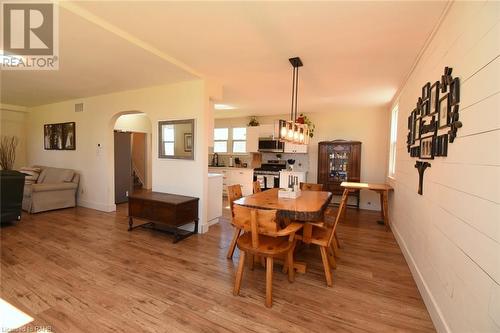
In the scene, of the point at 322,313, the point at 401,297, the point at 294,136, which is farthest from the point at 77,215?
the point at 401,297

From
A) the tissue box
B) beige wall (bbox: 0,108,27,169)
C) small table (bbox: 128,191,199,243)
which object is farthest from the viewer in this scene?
beige wall (bbox: 0,108,27,169)

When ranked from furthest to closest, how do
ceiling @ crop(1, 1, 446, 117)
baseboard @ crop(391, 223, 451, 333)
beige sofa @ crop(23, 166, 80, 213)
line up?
beige sofa @ crop(23, 166, 80, 213) → ceiling @ crop(1, 1, 446, 117) → baseboard @ crop(391, 223, 451, 333)

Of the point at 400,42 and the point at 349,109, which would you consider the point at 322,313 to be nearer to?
the point at 400,42

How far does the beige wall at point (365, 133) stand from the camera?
570 cm

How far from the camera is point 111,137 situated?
5008mm

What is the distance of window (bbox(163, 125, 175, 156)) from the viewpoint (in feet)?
13.3

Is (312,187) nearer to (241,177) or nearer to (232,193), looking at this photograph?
(232,193)

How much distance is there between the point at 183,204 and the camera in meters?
3.56

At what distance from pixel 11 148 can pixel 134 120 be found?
10.7 feet

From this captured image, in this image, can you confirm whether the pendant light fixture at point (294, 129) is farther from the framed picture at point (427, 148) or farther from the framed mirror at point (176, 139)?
the framed mirror at point (176, 139)

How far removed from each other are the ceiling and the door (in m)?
1.60

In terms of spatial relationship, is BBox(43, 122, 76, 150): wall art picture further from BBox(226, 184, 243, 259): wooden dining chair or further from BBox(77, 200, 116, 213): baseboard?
BBox(226, 184, 243, 259): wooden dining chair

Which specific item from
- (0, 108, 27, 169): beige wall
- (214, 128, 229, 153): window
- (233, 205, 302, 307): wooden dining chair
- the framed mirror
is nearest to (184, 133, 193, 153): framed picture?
the framed mirror

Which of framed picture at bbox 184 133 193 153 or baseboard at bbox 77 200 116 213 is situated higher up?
framed picture at bbox 184 133 193 153
